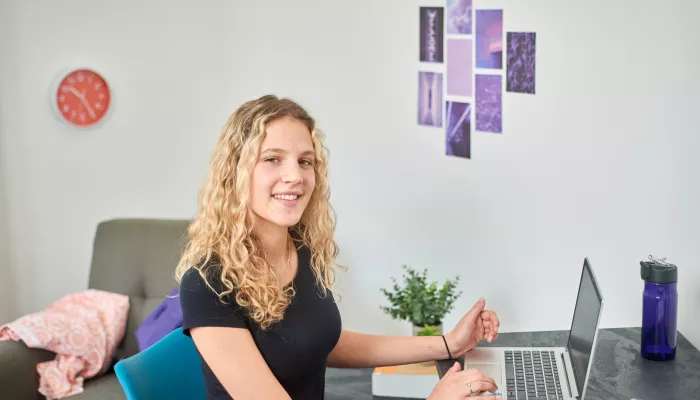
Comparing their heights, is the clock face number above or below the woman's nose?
above

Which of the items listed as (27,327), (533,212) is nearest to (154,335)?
(27,327)

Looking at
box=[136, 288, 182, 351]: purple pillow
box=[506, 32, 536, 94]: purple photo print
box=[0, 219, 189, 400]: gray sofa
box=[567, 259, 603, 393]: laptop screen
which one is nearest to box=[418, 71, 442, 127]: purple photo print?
box=[506, 32, 536, 94]: purple photo print

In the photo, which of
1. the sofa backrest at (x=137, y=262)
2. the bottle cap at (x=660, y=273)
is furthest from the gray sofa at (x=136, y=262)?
the bottle cap at (x=660, y=273)

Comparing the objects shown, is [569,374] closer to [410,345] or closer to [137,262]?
[410,345]

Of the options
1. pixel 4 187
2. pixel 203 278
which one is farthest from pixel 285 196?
pixel 4 187

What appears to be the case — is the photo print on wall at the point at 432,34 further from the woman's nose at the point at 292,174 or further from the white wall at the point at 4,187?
the white wall at the point at 4,187

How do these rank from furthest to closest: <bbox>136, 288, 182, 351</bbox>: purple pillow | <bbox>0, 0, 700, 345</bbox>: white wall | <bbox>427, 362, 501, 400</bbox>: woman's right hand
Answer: <bbox>136, 288, 182, 351</bbox>: purple pillow
<bbox>0, 0, 700, 345</bbox>: white wall
<bbox>427, 362, 501, 400</bbox>: woman's right hand

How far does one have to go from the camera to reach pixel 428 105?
3.05 metres

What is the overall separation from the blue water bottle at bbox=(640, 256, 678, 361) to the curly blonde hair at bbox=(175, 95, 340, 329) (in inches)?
33.3

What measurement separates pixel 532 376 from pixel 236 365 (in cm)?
65

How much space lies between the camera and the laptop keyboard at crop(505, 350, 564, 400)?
65.6 inches

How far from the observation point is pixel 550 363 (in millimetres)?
1843

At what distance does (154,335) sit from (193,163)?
89cm

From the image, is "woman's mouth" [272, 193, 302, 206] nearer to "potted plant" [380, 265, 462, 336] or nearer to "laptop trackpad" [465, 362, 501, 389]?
"laptop trackpad" [465, 362, 501, 389]
